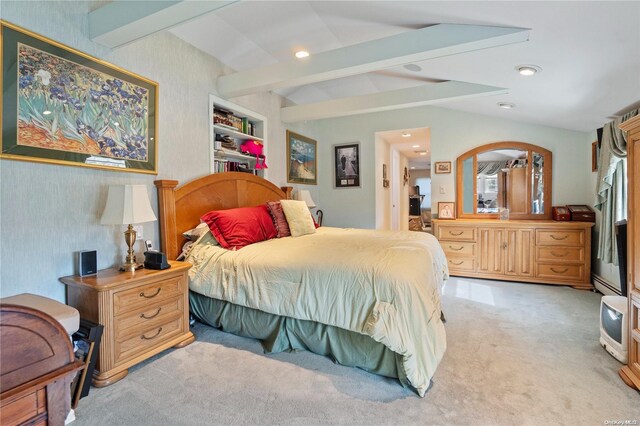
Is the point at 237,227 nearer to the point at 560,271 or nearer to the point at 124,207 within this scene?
the point at 124,207

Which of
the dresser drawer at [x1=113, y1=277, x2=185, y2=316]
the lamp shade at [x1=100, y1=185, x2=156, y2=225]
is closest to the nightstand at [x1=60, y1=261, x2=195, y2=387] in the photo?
the dresser drawer at [x1=113, y1=277, x2=185, y2=316]

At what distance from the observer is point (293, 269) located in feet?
7.02

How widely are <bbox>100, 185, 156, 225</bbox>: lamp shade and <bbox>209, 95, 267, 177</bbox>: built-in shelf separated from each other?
1182 mm

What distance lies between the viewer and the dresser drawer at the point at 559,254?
371 centimetres

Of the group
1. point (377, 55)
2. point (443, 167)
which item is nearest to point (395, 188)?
point (443, 167)

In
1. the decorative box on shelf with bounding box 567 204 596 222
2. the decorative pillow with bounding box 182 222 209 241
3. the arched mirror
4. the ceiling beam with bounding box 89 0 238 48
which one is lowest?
the decorative pillow with bounding box 182 222 209 241

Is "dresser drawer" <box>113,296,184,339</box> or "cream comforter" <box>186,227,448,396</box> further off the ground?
"cream comforter" <box>186,227,448,396</box>

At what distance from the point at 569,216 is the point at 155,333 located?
187 inches

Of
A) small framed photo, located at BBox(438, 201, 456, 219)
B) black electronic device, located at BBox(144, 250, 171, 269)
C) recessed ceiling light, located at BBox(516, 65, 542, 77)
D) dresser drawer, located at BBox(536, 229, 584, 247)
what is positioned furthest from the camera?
small framed photo, located at BBox(438, 201, 456, 219)

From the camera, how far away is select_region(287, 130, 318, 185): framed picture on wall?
15.2 feet

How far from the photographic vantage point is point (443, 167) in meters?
4.68

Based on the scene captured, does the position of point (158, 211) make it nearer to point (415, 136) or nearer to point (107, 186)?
point (107, 186)

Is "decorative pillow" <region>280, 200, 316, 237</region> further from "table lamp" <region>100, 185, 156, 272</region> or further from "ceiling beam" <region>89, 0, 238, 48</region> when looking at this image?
"ceiling beam" <region>89, 0, 238, 48</region>

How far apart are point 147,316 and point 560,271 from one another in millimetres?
4484
